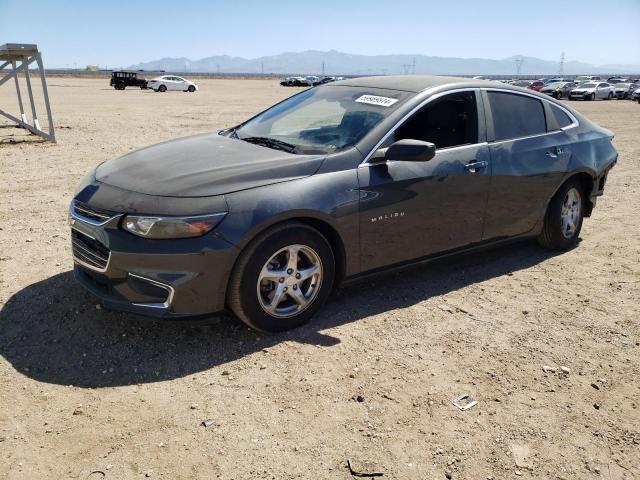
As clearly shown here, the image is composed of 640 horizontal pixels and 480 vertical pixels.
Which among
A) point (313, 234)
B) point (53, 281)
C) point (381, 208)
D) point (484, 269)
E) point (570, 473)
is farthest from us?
point (484, 269)

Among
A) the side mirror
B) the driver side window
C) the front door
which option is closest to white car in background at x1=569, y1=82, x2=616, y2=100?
the driver side window

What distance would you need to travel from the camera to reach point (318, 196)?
3.64 meters

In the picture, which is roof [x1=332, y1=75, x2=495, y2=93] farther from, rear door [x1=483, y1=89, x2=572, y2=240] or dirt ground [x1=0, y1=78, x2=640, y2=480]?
dirt ground [x1=0, y1=78, x2=640, y2=480]

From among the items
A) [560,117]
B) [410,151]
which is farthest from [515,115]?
[410,151]

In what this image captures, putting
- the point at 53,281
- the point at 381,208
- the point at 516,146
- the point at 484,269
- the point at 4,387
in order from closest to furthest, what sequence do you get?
the point at 4,387, the point at 381,208, the point at 53,281, the point at 516,146, the point at 484,269

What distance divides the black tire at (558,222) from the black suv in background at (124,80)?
45.6 meters

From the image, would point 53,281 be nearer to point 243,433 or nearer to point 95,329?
point 95,329

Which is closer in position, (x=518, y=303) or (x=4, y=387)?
(x=4, y=387)

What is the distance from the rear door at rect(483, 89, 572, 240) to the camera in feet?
15.6

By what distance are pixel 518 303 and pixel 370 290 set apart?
1.20m

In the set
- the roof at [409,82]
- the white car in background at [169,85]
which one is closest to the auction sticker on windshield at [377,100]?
the roof at [409,82]

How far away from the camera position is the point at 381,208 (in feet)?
13.1

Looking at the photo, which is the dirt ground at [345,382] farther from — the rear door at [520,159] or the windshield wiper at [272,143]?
the windshield wiper at [272,143]

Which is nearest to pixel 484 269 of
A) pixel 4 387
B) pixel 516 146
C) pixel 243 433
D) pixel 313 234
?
pixel 516 146
